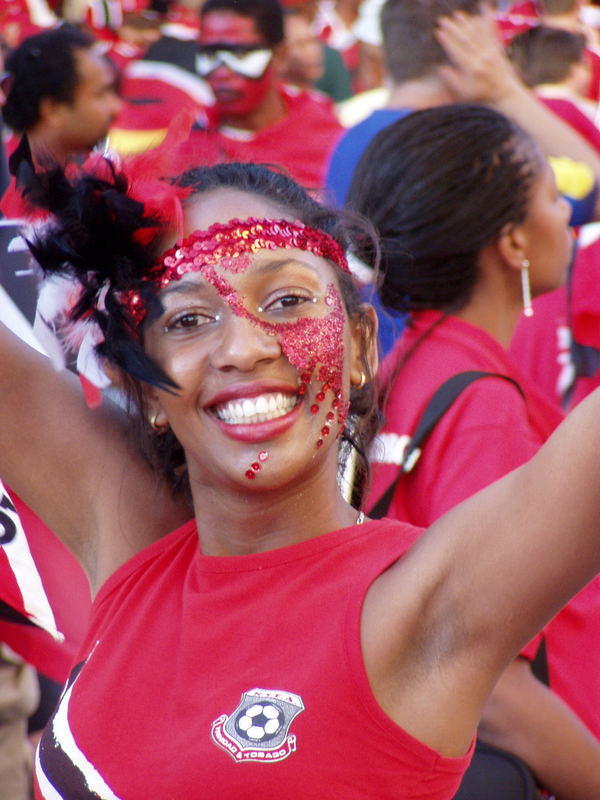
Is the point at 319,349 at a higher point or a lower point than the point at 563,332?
higher

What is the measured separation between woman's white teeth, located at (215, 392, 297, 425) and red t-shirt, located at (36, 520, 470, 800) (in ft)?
0.59

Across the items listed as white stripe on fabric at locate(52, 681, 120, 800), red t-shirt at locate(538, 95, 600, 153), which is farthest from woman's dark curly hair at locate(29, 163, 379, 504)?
red t-shirt at locate(538, 95, 600, 153)

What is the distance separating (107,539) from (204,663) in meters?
0.43

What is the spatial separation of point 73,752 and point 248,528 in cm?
38

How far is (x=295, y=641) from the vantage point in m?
1.55

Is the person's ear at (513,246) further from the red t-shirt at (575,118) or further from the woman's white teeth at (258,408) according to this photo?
the red t-shirt at (575,118)

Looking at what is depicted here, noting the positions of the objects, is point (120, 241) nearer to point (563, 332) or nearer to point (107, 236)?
point (107, 236)

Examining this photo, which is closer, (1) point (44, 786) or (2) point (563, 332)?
(1) point (44, 786)

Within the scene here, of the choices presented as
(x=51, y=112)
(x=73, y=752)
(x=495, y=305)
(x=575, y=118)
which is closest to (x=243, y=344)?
(x=73, y=752)

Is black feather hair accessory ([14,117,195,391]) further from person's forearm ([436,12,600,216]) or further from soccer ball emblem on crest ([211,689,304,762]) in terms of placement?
person's forearm ([436,12,600,216])

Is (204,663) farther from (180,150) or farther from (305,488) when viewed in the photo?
(180,150)

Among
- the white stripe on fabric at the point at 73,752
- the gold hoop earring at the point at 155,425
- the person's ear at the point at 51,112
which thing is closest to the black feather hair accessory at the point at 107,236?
the gold hoop earring at the point at 155,425

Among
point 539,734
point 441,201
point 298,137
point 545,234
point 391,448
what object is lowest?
point 298,137

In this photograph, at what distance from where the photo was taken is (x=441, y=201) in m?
2.47
